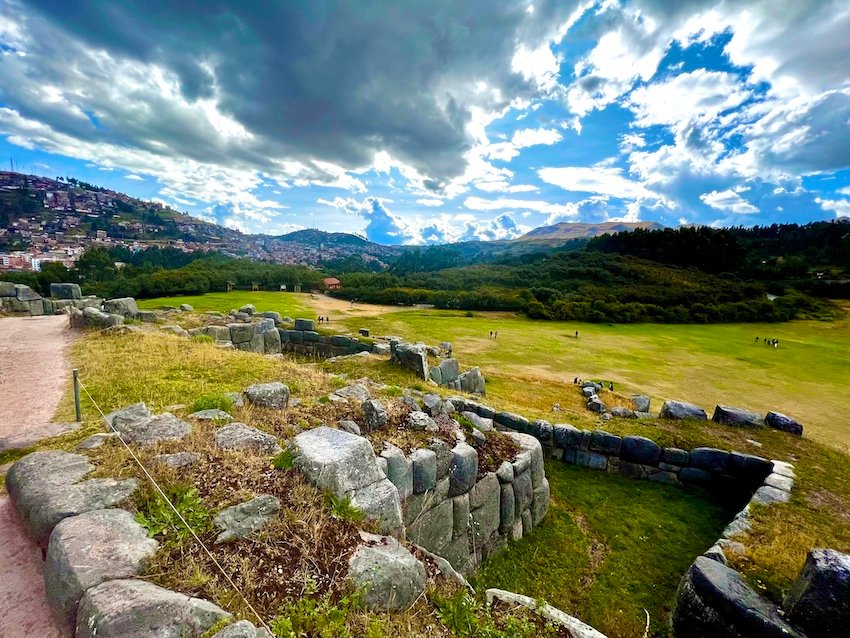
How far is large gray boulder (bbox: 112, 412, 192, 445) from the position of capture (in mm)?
5187

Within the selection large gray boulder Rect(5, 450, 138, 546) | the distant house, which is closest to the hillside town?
the distant house

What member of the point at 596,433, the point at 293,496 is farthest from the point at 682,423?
the point at 293,496

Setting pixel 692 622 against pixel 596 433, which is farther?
pixel 596 433

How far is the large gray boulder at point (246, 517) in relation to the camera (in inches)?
144

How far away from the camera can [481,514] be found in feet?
21.5

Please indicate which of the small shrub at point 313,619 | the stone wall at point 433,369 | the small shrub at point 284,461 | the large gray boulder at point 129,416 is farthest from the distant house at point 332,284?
the small shrub at point 313,619

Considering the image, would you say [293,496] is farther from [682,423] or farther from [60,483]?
[682,423]

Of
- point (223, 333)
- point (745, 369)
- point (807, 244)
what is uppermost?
point (807, 244)

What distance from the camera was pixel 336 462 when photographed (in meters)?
4.55

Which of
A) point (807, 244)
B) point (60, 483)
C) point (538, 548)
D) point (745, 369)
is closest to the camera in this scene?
point (60, 483)

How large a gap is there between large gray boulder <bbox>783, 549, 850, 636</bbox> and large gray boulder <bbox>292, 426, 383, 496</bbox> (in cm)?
468

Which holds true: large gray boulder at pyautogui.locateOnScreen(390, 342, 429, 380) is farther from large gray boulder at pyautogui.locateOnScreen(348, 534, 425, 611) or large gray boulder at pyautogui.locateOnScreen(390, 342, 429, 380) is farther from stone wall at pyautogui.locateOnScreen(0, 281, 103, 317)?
stone wall at pyautogui.locateOnScreen(0, 281, 103, 317)

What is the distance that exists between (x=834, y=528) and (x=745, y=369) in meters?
26.9

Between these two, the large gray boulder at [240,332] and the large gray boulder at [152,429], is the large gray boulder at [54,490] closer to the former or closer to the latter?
the large gray boulder at [152,429]
